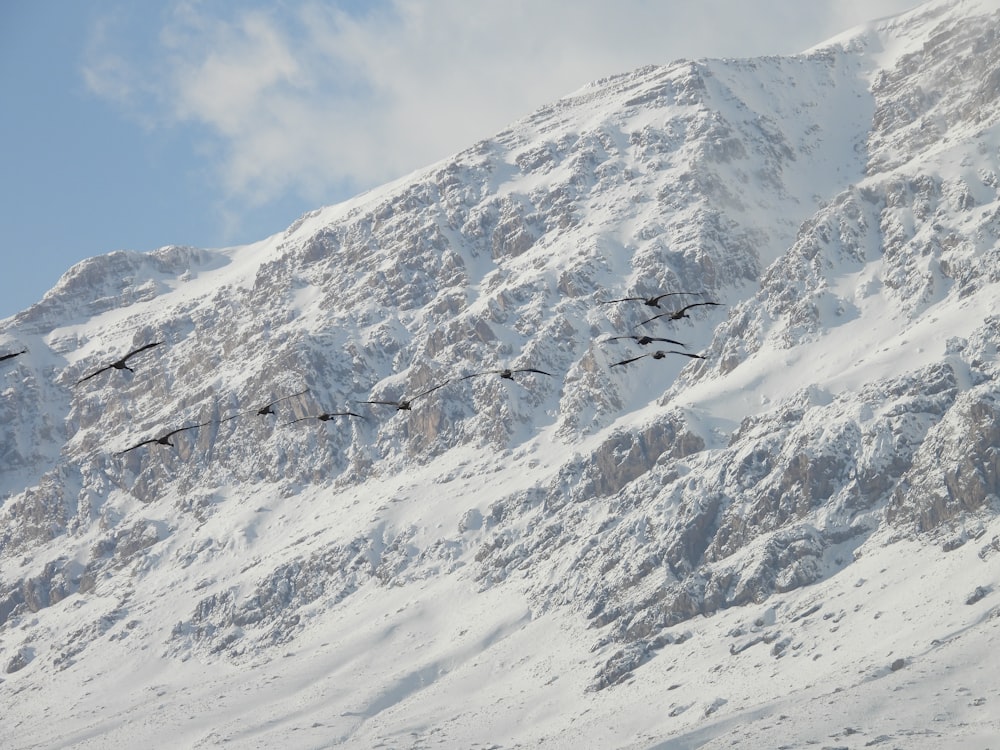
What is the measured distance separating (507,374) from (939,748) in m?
139

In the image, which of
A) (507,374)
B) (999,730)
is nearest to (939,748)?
(999,730)

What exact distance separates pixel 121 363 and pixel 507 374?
21.0m

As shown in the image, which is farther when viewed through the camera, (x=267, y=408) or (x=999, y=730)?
(x=999, y=730)

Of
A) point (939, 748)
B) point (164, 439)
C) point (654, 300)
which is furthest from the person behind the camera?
point (939, 748)

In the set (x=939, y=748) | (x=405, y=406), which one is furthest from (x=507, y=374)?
(x=939, y=748)

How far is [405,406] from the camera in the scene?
80250 mm

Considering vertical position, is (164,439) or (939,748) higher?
(164,439)

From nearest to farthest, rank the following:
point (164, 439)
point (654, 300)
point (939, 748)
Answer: point (654, 300)
point (164, 439)
point (939, 748)

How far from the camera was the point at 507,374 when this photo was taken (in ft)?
268

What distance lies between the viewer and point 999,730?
199625 millimetres

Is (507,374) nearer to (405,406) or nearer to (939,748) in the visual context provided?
(405,406)

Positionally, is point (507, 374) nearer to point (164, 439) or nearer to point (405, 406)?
point (405, 406)

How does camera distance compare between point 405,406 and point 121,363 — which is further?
point 405,406

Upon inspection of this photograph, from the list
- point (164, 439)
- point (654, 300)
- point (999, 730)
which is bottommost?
point (999, 730)
